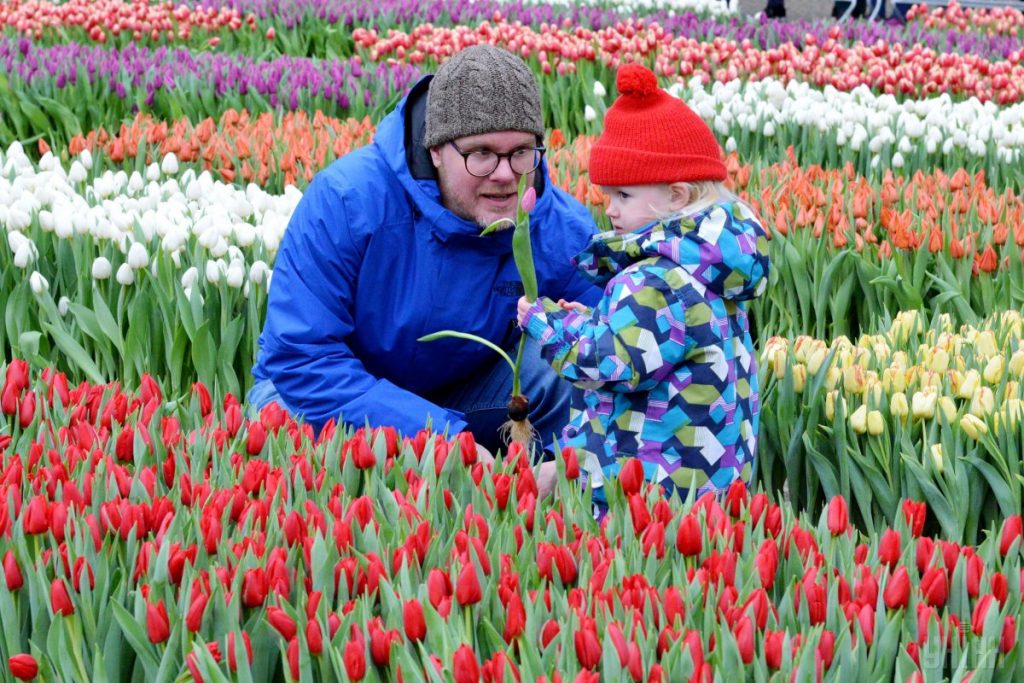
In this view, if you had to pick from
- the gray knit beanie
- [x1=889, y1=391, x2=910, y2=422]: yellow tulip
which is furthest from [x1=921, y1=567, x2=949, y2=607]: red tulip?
the gray knit beanie

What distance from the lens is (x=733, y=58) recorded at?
8.45 m

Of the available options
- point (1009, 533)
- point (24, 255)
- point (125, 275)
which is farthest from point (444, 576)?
point (24, 255)

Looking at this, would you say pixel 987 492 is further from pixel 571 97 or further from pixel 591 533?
pixel 571 97

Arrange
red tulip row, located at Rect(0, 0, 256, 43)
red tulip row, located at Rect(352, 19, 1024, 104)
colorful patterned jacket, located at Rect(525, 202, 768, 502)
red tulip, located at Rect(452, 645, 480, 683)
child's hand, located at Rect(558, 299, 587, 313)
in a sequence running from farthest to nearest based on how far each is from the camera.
A: 1. red tulip row, located at Rect(0, 0, 256, 43)
2. red tulip row, located at Rect(352, 19, 1024, 104)
3. child's hand, located at Rect(558, 299, 587, 313)
4. colorful patterned jacket, located at Rect(525, 202, 768, 502)
5. red tulip, located at Rect(452, 645, 480, 683)

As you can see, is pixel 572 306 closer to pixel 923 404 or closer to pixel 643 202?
pixel 643 202

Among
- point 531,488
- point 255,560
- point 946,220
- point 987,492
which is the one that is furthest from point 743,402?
point 946,220

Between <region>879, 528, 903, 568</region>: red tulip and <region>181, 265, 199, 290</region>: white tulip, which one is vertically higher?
<region>879, 528, 903, 568</region>: red tulip

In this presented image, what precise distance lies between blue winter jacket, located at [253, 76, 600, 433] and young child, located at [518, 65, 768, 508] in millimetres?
483

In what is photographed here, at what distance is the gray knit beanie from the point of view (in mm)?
3125

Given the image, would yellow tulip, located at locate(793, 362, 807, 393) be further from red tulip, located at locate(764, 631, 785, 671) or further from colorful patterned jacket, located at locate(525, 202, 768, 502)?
red tulip, located at locate(764, 631, 785, 671)

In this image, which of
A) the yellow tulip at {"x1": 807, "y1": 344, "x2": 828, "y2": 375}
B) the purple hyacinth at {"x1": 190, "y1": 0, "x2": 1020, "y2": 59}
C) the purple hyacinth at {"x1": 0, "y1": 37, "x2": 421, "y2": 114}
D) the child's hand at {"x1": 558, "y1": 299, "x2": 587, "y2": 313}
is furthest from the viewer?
the purple hyacinth at {"x1": 190, "y1": 0, "x2": 1020, "y2": 59}

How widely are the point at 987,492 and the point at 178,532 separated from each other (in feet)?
5.78

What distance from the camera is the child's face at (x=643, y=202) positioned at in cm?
293

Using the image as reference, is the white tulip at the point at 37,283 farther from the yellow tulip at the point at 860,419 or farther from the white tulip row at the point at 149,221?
the yellow tulip at the point at 860,419
